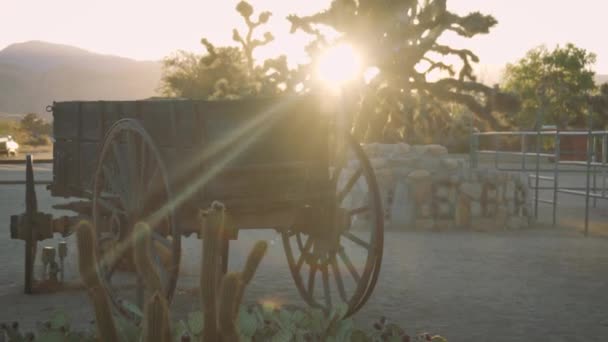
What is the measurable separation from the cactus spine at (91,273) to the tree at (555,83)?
53.3m

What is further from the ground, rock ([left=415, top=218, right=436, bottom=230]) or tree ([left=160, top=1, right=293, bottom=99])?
tree ([left=160, top=1, right=293, bottom=99])

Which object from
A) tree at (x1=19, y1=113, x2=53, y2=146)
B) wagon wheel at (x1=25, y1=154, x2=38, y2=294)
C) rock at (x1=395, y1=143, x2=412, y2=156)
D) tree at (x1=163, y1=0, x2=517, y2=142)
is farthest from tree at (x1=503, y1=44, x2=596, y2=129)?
wagon wheel at (x1=25, y1=154, x2=38, y2=294)

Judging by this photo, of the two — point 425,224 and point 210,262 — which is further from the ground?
point 210,262

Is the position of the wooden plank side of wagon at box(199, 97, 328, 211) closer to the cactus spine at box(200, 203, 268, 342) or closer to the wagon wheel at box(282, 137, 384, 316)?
the wagon wheel at box(282, 137, 384, 316)

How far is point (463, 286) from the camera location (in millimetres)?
6812

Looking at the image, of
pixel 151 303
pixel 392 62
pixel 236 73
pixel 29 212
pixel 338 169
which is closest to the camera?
pixel 151 303

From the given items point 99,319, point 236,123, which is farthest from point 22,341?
point 236,123

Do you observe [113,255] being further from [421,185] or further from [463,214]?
[463,214]

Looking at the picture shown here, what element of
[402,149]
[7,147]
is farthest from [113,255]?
[7,147]

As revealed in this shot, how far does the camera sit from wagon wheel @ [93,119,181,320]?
16.0 feet

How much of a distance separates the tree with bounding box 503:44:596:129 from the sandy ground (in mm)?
45254

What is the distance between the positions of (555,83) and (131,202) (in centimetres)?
5497

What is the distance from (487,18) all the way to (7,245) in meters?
A: 25.5

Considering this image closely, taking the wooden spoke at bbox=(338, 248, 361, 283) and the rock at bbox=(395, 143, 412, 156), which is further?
the rock at bbox=(395, 143, 412, 156)
